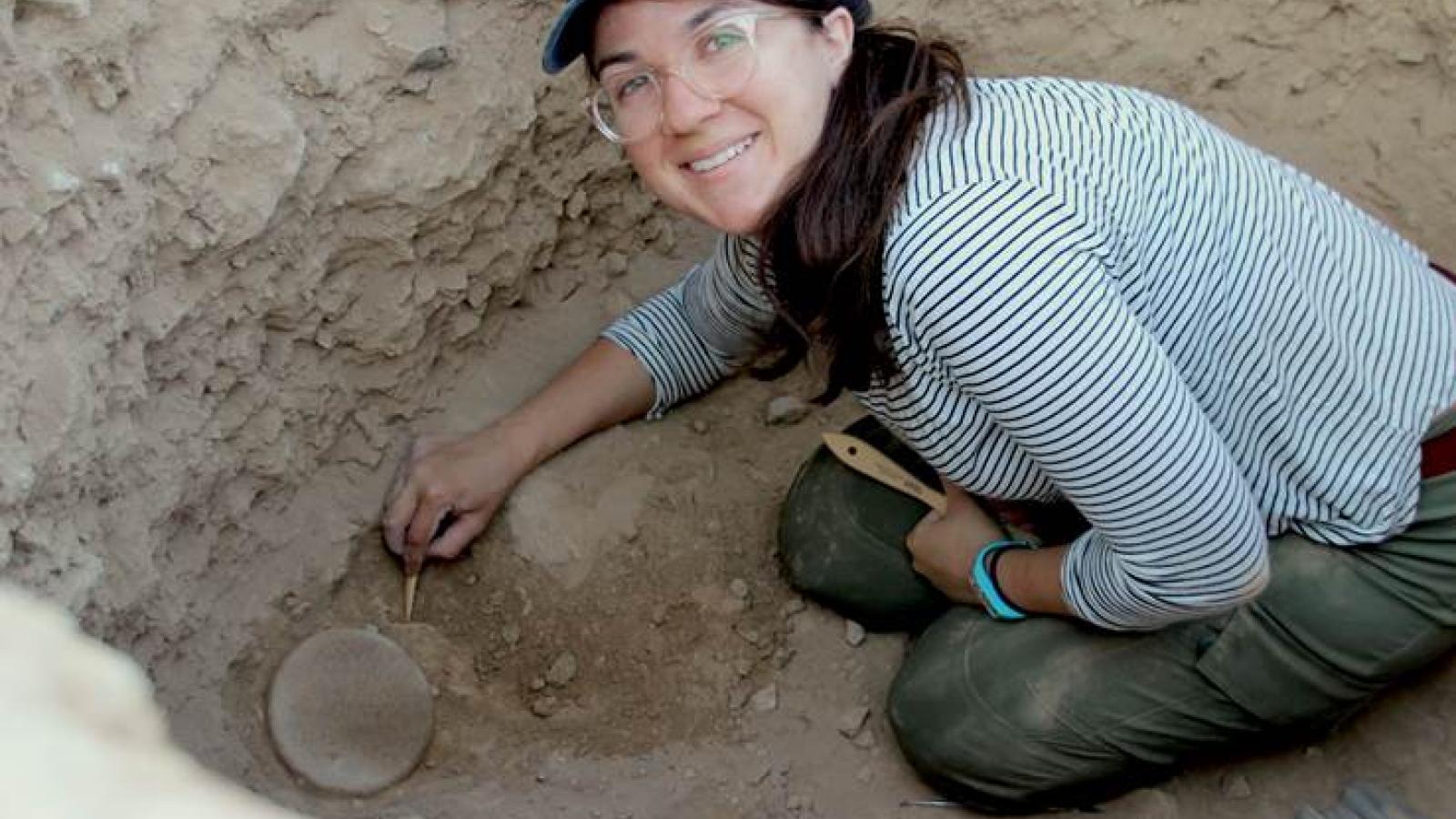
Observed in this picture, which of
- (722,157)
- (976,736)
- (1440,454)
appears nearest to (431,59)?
(722,157)

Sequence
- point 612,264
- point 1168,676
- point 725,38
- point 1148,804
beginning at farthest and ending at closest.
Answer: point 612,264 < point 1148,804 < point 1168,676 < point 725,38

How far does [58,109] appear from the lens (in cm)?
138

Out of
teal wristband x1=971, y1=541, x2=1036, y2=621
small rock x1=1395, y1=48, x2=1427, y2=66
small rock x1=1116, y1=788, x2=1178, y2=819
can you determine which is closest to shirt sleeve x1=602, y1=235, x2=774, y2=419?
teal wristband x1=971, y1=541, x2=1036, y2=621

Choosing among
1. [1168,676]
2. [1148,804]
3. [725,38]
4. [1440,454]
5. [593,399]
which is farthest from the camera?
[593,399]

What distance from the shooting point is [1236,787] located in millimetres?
1806

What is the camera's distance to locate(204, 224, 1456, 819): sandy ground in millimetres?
1764

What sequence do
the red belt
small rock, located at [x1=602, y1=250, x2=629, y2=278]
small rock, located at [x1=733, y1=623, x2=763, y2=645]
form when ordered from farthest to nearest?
small rock, located at [x1=602, y1=250, x2=629, y2=278]
small rock, located at [x1=733, y1=623, x2=763, y2=645]
the red belt

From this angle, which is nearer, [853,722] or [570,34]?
[570,34]

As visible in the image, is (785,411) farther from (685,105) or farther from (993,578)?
(685,105)

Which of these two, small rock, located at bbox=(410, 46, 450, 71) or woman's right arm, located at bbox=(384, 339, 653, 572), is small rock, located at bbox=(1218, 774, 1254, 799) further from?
small rock, located at bbox=(410, 46, 450, 71)

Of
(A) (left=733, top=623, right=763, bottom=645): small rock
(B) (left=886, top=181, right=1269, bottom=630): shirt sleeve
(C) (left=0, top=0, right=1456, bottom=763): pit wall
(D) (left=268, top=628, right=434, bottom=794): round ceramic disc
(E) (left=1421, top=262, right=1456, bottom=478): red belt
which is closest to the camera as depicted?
(B) (left=886, top=181, right=1269, bottom=630): shirt sleeve

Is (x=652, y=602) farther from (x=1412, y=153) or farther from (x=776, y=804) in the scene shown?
(x=1412, y=153)

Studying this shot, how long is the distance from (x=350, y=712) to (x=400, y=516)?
21cm

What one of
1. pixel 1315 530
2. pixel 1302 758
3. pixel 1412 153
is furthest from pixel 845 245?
pixel 1412 153
